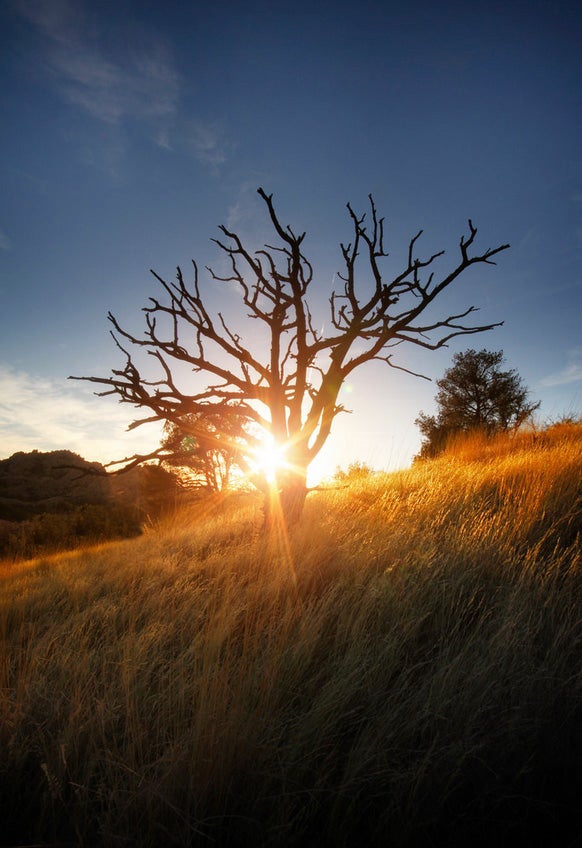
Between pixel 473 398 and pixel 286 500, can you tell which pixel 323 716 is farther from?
pixel 473 398

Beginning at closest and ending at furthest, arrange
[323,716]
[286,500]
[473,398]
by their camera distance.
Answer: [323,716] → [286,500] → [473,398]

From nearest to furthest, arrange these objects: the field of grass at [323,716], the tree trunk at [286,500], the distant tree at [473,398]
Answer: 1. the field of grass at [323,716]
2. the tree trunk at [286,500]
3. the distant tree at [473,398]

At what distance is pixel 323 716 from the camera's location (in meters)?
1.80

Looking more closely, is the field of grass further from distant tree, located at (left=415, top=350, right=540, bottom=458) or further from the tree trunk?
distant tree, located at (left=415, top=350, right=540, bottom=458)

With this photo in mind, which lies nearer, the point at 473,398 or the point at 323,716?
the point at 323,716

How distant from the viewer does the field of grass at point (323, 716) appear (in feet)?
4.74

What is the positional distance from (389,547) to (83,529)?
1620 cm

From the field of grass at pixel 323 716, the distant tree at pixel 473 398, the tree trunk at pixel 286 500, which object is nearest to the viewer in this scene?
the field of grass at pixel 323 716

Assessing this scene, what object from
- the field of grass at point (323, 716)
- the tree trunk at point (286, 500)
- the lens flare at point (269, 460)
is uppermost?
the lens flare at point (269, 460)

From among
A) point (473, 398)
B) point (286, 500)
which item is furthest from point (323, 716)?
point (473, 398)

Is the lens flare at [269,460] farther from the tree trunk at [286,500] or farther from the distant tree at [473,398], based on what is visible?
the distant tree at [473,398]

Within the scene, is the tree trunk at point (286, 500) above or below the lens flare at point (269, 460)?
below

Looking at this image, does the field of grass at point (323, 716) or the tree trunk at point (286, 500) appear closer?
the field of grass at point (323, 716)

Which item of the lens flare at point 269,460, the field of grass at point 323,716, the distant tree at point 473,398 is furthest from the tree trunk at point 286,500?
the distant tree at point 473,398
